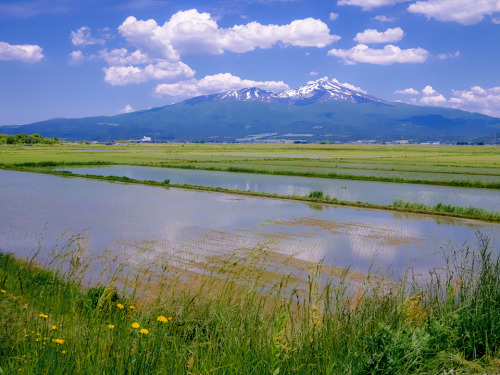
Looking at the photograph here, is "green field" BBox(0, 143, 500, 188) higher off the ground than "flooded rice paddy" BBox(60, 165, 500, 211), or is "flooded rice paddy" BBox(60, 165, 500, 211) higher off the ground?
"green field" BBox(0, 143, 500, 188)

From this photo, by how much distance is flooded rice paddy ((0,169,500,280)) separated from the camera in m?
10.7

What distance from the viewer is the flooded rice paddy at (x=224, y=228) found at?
10711 millimetres

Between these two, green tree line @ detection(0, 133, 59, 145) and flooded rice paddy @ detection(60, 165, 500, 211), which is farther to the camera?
green tree line @ detection(0, 133, 59, 145)

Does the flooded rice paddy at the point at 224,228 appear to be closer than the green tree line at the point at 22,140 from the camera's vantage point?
Yes

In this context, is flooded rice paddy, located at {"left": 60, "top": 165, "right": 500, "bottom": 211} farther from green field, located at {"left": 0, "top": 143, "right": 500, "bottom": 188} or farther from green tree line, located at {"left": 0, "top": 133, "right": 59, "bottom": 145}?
green tree line, located at {"left": 0, "top": 133, "right": 59, "bottom": 145}

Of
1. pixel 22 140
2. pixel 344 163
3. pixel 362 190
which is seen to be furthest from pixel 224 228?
pixel 22 140

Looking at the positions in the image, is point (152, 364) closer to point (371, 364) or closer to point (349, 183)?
point (371, 364)

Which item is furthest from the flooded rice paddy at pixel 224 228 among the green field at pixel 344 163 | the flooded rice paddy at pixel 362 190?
the green field at pixel 344 163

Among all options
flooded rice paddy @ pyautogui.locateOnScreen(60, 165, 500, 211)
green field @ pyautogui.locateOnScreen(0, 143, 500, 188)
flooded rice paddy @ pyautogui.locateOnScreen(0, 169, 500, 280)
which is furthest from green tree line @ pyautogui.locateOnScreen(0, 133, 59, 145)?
flooded rice paddy @ pyautogui.locateOnScreen(0, 169, 500, 280)

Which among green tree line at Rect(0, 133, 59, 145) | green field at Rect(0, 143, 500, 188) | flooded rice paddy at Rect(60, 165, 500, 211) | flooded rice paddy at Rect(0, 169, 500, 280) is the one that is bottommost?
flooded rice paddy at Rect(0, 169, 500, 280)

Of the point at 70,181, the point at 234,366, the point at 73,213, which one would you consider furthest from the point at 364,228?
the point at 70,181

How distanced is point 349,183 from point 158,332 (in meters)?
25.8

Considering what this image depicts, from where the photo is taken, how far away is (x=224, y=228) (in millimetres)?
13938

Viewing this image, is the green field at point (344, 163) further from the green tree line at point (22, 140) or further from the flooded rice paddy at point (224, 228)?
the green tree line at point (22, 140)
